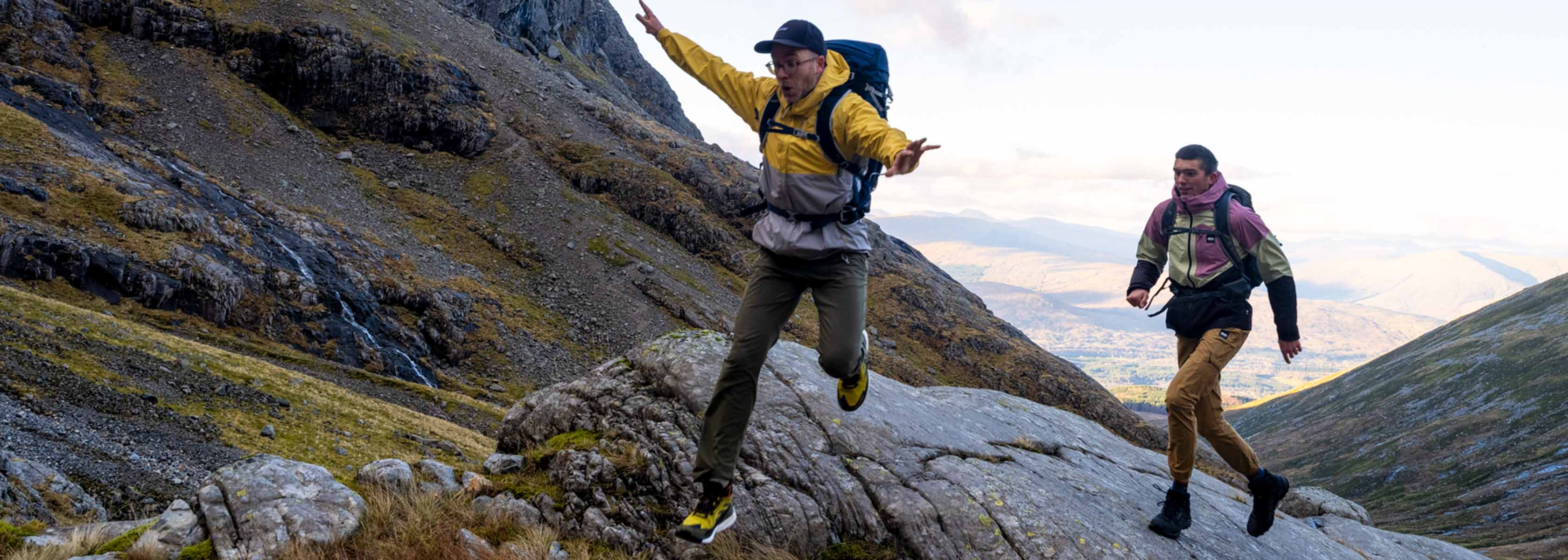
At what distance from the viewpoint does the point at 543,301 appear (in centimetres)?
6372

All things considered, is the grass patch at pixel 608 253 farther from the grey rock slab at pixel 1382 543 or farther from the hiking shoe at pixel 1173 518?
the hiking shoe at pixel 1173 518

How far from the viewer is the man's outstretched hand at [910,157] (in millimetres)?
6754

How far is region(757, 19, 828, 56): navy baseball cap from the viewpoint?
8.08 m

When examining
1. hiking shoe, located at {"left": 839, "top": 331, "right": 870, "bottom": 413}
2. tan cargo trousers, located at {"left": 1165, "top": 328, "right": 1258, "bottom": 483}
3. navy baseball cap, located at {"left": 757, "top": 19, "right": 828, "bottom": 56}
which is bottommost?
hiking shoe, located at {"left": 839, "top": 331, "right": 870, "bottom": 413}

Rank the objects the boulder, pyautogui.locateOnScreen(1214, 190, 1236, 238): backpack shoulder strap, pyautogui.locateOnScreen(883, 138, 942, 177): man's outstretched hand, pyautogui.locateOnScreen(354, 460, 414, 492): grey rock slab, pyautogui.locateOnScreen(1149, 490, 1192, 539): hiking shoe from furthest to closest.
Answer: the boulder
pyautogui.locateOnScreen(1149, 490, 1192, 539): hiking shoe
pyautogui.locateOnScreen(1214, 190, 1236, 238): backpack shoulder strap
pyautogui.locateOnScreen(354, 460, 414, 492): grey rock slab
pyautogui.locateOnScreen(883, 138, 942, 177): man's outstretched hand

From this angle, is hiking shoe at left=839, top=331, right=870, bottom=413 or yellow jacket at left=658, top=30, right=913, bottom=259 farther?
hiking shoe at left=839, top=331, right=870, bottom=413

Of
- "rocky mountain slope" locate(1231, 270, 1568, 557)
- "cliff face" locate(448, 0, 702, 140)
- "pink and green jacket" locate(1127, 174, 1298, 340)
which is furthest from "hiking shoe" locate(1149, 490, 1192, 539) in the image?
"cliff face" locate(448, 0, 702, 140)

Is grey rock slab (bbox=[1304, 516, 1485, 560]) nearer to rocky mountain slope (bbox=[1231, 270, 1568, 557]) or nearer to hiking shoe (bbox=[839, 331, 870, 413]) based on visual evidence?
hiking shoe (bbox=[839, 331, 870, 413])

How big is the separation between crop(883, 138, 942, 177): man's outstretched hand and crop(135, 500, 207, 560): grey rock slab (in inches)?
322

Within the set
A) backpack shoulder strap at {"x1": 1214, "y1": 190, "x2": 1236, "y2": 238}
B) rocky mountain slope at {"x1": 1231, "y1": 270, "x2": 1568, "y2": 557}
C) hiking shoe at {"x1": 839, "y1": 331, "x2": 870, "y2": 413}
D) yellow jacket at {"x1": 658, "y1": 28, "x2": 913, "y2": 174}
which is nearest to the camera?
yellow jacket at {"x1": 658, "y1": 28, "x2": 913, "y2": 174}

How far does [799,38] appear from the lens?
813cm

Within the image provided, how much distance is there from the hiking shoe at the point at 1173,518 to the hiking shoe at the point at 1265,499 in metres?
1.23

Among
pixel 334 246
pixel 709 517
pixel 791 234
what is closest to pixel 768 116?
pixel 791 234

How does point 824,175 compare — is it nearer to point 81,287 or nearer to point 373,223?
point 81,287
